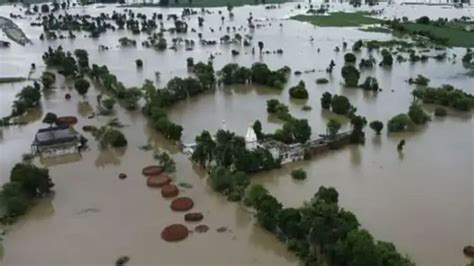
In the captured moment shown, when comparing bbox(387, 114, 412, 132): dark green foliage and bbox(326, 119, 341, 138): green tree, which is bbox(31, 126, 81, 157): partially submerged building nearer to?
bbox(326, 119, 341, 138): green tree

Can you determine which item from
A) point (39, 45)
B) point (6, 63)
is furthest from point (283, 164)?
point (39, 45)

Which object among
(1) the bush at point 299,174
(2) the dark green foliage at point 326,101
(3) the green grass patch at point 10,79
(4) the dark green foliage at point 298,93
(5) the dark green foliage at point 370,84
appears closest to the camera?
(1) the bush at point 299,174

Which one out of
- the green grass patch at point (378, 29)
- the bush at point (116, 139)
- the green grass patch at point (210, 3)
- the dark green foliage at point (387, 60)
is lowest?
the bush at point (116, 139)

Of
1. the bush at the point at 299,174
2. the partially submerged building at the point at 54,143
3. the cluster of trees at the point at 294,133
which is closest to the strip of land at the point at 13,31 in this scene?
the partially submerged building at the point at 54,143

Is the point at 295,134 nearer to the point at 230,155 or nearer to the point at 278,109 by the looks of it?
the point at 230,155

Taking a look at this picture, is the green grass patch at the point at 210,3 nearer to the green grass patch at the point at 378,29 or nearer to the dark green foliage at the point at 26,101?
the green grass patch at the point at 378,29

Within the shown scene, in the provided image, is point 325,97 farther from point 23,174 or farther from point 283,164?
point 23,174

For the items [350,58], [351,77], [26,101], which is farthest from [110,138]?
[350,58]
